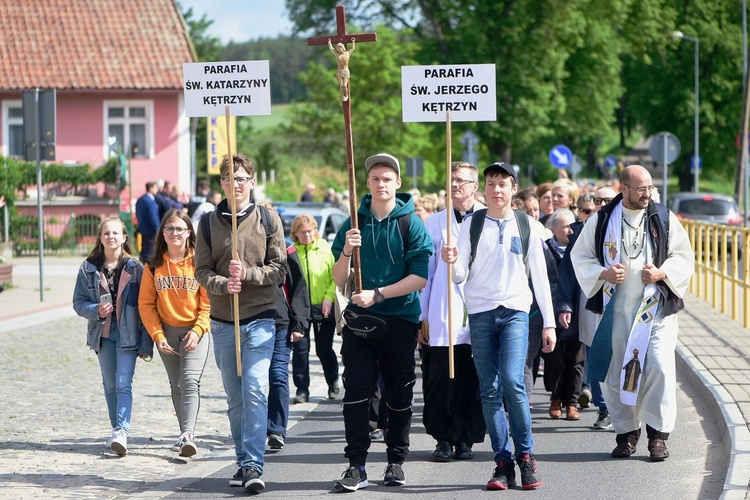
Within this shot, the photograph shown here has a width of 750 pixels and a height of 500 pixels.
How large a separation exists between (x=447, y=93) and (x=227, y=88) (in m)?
1.43

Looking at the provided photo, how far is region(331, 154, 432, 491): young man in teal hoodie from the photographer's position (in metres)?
7.10

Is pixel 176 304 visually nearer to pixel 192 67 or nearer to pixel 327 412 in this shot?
pixel 192 67

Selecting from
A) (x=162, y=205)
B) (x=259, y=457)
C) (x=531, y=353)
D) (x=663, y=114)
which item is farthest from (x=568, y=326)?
(x=663, y=114)

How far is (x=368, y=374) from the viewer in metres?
7.23

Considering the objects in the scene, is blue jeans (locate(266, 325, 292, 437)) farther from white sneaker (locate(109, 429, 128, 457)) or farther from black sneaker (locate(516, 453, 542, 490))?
black sneaker (locate(516, 453, 542, 490))

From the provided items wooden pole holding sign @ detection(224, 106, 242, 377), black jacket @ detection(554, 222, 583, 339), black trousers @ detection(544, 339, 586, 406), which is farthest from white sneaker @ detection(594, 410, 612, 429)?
wooden pole holding sign @ detection(224, 106, 242, 377)

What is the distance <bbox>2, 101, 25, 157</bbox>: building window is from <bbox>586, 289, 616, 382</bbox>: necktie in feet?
108

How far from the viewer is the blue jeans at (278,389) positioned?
8742 millimetres

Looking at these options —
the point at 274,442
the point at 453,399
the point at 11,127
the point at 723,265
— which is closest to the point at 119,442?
the point at 274,442

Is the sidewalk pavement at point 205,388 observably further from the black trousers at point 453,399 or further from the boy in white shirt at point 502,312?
the black trousers at point 453,399

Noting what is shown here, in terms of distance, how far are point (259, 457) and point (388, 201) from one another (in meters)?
1.69

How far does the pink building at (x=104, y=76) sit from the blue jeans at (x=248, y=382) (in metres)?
30.9

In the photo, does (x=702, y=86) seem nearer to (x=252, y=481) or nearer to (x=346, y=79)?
(x=346, y=79)

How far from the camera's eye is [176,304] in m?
8.16
